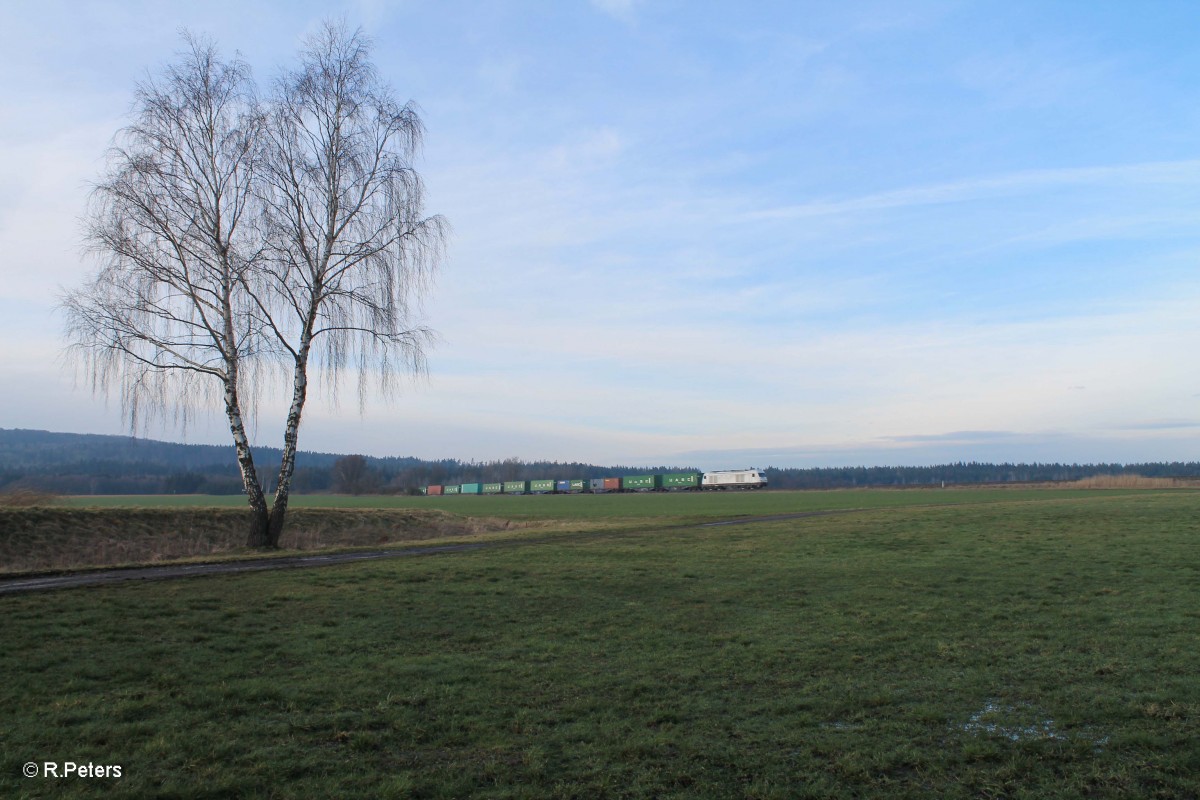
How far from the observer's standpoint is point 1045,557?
20266mm

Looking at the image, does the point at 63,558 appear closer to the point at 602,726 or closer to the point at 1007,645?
the point at 602,726

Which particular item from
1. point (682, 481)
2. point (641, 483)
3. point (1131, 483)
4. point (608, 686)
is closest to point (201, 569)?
point (608, 686)

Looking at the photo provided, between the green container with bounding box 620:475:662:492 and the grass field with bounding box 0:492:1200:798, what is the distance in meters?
122

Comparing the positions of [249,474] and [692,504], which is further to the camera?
[692,504]

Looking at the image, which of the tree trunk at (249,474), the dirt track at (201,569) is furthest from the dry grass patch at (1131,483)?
the tree trunk at (249,474)

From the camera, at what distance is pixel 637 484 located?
14200 cm

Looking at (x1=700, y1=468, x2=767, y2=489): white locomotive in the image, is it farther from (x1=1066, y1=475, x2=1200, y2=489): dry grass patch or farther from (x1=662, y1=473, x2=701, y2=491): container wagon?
(x1=1066, y1=475, x2=1200, y2=489): dry grass patch

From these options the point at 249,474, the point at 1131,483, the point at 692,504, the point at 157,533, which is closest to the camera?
the point at 249,474

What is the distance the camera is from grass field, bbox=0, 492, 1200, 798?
18.8ft

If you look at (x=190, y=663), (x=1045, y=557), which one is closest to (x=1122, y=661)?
(x=190, y=663)

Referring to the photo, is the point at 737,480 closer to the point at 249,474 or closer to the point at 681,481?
the point at 681,481

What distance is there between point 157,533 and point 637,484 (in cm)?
11529

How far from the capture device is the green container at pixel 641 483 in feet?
455

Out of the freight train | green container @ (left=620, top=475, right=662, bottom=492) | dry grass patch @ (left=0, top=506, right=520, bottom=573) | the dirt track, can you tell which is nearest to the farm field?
dry grass patch @ (left=0, top=506, right=520, bottom=573)
